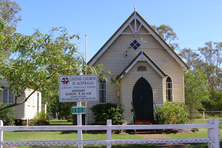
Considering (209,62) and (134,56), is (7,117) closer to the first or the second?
(134,56)

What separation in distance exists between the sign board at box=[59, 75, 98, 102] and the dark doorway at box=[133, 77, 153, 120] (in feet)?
34.5

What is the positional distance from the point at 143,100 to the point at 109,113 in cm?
270

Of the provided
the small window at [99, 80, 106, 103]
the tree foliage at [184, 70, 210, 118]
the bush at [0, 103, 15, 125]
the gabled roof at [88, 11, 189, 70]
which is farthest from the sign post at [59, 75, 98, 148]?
the tree foliage at [184, 70, 210, 118]

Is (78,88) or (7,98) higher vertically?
(78,88)

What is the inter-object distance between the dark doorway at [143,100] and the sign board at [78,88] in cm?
1052

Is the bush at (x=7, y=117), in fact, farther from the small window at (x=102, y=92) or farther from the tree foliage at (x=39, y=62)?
the tree foliage at (x=39, y=62)

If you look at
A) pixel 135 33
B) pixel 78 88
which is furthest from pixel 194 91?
pixel 78 88

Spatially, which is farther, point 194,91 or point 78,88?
point 194,91

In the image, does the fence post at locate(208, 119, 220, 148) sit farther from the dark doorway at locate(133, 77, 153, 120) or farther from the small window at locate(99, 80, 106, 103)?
the small window at locate(99, 80, 106, 103)

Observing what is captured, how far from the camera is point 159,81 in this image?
742 inches

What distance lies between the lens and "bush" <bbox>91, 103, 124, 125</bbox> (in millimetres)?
17719

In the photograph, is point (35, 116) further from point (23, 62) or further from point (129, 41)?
point (23, 62)

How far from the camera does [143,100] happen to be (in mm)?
19047

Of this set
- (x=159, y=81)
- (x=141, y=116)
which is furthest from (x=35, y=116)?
(x=159, y=81)
